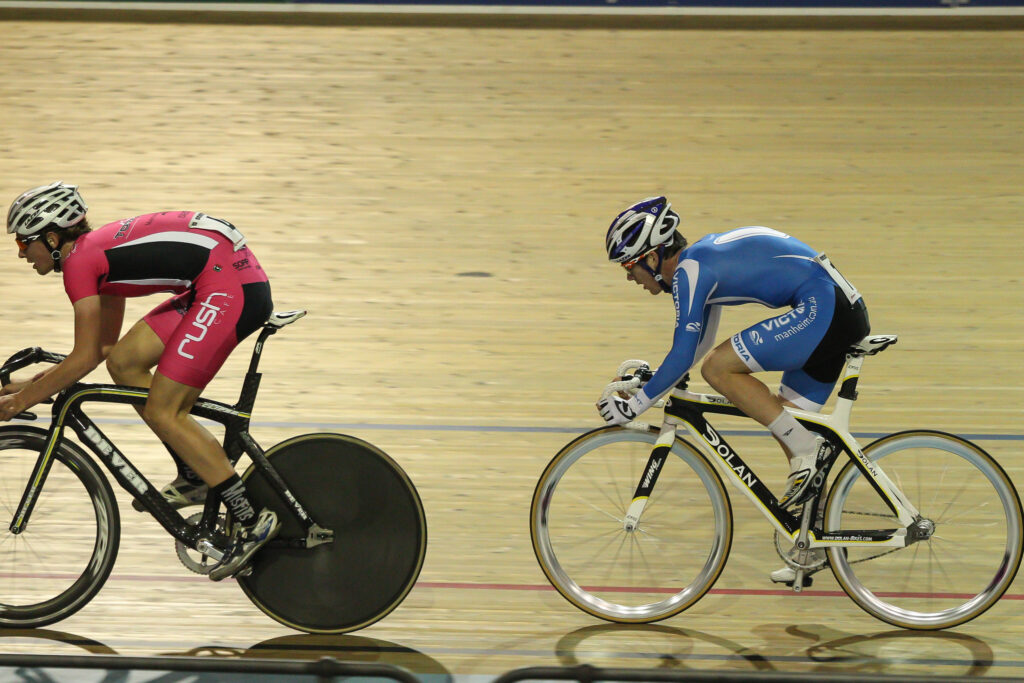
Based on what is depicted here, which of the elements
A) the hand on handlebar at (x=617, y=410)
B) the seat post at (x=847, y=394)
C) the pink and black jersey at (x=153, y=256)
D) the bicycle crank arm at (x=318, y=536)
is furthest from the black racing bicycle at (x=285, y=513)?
the seat post at (x=847, y=394)

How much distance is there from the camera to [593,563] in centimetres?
322

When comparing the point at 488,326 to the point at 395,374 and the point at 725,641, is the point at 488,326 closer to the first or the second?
the point at 395,374

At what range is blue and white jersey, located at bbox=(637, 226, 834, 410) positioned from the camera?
9.71 feet

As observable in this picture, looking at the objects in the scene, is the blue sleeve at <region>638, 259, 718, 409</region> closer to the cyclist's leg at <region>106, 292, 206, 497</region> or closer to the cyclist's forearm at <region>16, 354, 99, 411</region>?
the cyclist's leg at <region>106, 292, 206, 497</region>

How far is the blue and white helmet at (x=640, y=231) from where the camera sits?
9.84 ft

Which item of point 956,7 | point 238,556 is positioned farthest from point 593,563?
point 956,7

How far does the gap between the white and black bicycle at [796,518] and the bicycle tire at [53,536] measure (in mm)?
1192

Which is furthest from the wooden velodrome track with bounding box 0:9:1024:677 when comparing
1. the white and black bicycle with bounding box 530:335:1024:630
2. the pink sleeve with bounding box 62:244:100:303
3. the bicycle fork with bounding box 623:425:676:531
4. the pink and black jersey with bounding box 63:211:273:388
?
the pink sleeve with bounding box 62:244:100:303

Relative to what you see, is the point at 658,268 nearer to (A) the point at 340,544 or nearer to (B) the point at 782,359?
(B) the point at 782,359

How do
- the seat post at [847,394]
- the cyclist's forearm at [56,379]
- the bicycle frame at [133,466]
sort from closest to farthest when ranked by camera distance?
the cyclist's forearm at [56,379], the bicycle frame at [133,466], the seat post at [847,394]

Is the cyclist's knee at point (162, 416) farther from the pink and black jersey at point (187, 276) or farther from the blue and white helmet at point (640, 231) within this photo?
the blue and white helmet at point (640, 231)

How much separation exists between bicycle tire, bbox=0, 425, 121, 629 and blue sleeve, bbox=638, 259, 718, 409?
1.51 m

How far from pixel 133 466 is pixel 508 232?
3283 mm

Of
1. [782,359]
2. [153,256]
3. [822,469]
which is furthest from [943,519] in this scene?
[153,256]
